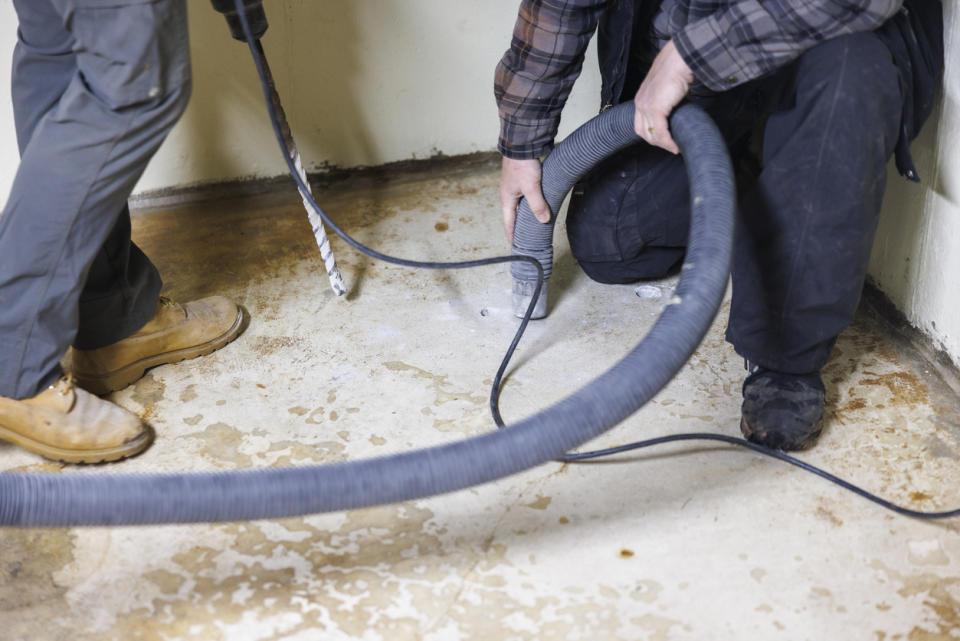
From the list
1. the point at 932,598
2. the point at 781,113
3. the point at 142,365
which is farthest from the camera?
the point at 142,365

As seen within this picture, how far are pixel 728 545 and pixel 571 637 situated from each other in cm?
27

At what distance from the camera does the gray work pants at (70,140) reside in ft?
3.64

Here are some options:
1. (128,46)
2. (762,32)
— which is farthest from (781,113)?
(128,46)

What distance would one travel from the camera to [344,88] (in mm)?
2109

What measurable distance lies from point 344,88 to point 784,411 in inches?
53.6

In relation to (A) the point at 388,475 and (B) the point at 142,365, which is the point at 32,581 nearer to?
(B) the point at 142,365

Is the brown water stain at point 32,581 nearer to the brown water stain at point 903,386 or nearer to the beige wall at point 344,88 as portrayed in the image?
the beige wall at point 344,88

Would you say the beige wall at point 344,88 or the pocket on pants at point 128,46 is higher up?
the pocket on pants at point 128,46

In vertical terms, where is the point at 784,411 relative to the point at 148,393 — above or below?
above

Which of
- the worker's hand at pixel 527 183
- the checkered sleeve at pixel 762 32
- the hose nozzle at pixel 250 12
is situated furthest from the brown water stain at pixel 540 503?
the hose nozzle at pixel 250 12

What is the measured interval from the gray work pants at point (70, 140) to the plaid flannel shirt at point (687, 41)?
0.56m

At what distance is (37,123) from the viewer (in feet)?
4.29

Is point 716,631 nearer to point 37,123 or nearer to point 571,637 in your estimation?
point 571,637

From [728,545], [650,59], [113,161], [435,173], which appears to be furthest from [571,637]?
[435,173]
